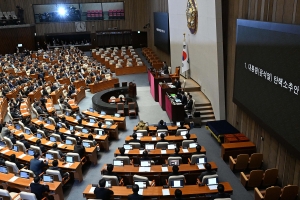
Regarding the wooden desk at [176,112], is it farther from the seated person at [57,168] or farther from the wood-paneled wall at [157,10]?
the wood-paneled wall at [157,10]

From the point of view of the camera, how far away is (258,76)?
9.56m

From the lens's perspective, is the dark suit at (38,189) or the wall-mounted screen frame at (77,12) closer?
the dark suit at (38,189)

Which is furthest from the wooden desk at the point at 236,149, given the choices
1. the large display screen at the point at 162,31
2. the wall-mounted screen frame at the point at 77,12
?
the wall-mounted screen frame at the point at 77,12

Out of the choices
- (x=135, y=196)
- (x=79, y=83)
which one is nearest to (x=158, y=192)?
(x=135, y=196)

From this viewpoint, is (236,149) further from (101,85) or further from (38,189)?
(101,85)

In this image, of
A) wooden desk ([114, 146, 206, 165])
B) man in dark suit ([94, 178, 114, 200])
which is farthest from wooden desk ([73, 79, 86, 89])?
man in dark suit ([94, 178, 114, 200])

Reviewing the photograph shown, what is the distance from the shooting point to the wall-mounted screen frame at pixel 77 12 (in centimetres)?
3431

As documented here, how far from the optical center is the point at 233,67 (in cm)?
1213

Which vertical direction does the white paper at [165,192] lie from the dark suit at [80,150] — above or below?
below

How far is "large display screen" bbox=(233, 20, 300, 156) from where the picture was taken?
7602mm

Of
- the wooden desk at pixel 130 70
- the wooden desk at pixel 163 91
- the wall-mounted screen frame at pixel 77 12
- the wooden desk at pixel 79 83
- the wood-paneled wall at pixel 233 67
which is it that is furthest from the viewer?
the wall-mounted screen frame at pixel 77 12

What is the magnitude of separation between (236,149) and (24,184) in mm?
7104

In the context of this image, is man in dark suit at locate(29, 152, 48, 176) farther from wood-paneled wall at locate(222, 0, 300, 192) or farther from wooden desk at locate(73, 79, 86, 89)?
wooden desk at locate(73, 79, 86, 89)

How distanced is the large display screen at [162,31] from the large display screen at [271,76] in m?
13.0
